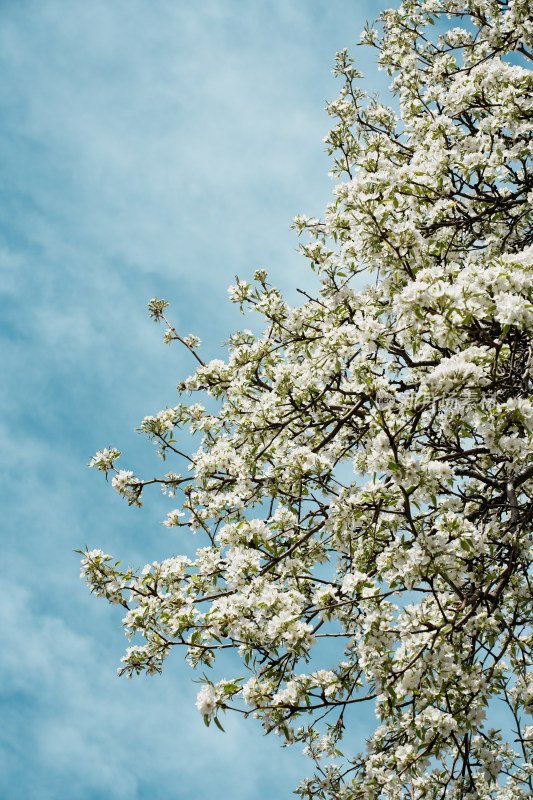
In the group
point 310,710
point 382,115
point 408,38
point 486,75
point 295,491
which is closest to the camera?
point 310,710

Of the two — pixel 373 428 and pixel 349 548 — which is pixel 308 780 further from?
pixel 373 428

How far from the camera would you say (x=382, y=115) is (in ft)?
26.7

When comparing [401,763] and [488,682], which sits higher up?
[488,682]

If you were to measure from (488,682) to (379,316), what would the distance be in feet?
10.0

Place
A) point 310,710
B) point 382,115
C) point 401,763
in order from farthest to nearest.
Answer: point 382,115 → point 401,763 → point 310,710

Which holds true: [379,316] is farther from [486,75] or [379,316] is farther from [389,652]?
[486,75]

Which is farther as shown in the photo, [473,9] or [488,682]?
[473,9]

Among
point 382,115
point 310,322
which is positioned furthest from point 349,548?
point 382,115

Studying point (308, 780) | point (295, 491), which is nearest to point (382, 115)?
point (295, 491)

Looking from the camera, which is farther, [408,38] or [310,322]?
[408,38]

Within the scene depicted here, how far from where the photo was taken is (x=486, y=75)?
21.7 ft

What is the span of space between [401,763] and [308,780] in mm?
1767

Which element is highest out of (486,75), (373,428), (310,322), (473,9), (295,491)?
(473,9)

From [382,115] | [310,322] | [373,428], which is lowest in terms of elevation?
[373,428]
